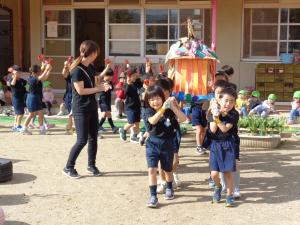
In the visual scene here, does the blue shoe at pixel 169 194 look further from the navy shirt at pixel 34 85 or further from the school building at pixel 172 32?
the school building at pixel 172 32

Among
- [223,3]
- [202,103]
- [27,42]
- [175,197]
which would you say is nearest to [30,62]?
[27,42]

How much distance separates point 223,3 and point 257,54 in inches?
66.3

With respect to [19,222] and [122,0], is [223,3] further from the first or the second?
[19,222]

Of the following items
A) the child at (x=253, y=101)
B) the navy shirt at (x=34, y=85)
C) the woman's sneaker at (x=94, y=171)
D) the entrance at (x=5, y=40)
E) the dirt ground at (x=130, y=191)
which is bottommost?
the dirt ground at (x=130, y=191)

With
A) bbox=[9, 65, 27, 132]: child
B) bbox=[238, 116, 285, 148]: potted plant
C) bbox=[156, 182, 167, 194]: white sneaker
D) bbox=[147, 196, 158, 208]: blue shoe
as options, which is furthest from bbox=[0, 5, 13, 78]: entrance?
bbox=[147, 196, 158, 208]: blue shoe

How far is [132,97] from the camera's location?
8.52m

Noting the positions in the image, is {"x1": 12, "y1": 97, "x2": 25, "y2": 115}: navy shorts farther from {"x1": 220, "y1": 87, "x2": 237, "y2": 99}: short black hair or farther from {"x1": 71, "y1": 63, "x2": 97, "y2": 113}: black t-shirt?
{"x1": 220, "y1": 87, "x2": 237, "y2": 99}: short black hair

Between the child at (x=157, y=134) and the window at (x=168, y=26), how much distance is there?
354 inches

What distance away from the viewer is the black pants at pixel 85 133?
638 cm

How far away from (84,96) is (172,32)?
8484mm

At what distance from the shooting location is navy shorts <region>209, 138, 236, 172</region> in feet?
17.6

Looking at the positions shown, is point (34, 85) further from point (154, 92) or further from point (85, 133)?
point (154, 92)

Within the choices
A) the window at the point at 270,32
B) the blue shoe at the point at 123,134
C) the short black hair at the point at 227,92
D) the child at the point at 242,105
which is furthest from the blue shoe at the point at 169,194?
the window at the point at 270,32

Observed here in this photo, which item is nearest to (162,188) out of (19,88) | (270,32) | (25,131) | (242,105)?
(25,131)
